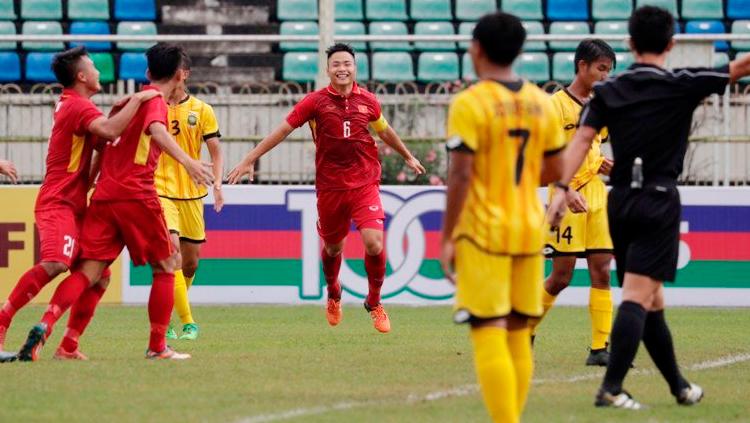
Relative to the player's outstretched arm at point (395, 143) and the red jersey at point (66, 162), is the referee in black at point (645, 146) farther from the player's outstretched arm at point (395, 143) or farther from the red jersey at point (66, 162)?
the player's outstretched arm at point (395, 143)

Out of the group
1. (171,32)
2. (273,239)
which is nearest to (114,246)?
(273,239)

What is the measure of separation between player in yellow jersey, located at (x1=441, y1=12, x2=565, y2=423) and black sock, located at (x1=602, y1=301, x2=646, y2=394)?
1239 mm

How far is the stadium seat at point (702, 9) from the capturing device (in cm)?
2247

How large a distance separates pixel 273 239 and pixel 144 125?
6141mm

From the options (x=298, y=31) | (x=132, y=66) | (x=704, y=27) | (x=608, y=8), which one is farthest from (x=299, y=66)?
(x=704, y=27)

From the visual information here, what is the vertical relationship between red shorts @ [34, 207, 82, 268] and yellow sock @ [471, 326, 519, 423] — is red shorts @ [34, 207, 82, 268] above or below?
above

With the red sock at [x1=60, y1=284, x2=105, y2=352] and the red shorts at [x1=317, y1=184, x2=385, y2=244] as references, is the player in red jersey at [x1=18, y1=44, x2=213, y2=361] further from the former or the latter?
the red shorts at [x1=317, y1=184, x2=385, y2=244]

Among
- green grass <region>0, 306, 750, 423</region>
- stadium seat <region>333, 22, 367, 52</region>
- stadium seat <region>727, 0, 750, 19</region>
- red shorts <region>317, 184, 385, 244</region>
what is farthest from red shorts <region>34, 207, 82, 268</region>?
stadium seat <region>727, 0, 750, 19</region>

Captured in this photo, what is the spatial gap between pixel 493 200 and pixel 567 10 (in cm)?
1696

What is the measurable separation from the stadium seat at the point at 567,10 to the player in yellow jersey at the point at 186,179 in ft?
36.7

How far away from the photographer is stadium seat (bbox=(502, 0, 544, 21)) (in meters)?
22.5

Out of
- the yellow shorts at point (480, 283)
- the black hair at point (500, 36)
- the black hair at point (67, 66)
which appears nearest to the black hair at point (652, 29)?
the black hair at point (500, 36)

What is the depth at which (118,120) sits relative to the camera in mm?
9273

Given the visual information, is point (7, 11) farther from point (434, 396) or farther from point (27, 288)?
point (434, 396)
